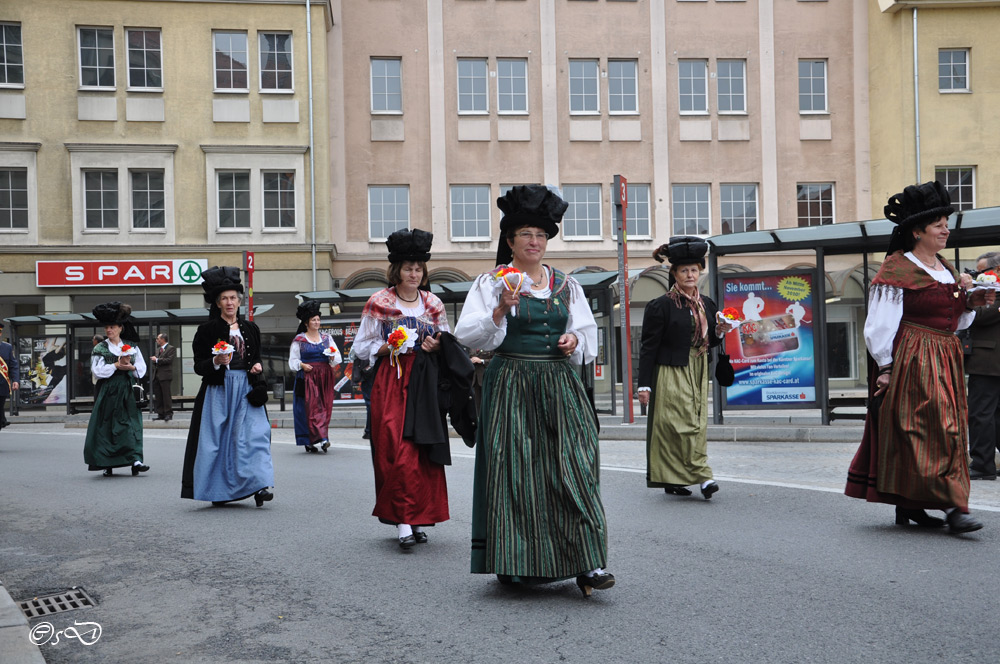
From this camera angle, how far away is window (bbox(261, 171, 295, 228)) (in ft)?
105

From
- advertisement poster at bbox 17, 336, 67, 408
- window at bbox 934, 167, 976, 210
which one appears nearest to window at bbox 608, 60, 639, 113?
window at bbox 934, 167, 976, 210

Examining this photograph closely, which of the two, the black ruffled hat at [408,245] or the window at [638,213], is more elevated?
the window at [638,213]

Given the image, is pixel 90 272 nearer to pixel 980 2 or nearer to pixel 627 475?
pixel 627 475

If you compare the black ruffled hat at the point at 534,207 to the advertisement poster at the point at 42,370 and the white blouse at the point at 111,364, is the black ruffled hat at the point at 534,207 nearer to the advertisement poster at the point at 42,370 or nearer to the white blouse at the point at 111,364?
the white blouse at the point at 111,364

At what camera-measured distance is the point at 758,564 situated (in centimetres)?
600

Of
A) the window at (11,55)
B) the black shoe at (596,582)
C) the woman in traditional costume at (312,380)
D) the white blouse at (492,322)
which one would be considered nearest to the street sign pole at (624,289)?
the woman in traditional costume at (312,380)

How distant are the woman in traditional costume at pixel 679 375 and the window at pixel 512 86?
82.0 feet

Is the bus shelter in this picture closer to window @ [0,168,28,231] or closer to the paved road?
the paved road

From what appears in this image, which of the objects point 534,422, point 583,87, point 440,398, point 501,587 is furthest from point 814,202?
point 501,587

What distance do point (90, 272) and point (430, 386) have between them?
2644 cm

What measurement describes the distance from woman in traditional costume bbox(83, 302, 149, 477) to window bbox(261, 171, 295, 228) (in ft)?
Result: 64.8

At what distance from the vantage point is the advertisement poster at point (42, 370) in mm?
27469

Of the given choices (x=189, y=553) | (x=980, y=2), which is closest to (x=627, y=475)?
(x=189, y=553)

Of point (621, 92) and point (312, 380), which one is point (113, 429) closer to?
point (312, 380)
